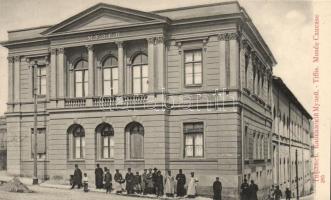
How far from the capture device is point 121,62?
2136 cm

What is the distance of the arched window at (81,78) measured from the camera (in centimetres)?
2245

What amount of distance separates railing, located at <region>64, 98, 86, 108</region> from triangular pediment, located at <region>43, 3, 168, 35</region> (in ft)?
9.60

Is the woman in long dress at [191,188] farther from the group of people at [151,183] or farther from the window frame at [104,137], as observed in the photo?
the window frame at [104,137]

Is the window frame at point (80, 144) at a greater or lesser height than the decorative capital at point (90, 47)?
lesser

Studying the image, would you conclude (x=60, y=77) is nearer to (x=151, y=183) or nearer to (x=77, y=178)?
(x=77, y=178)

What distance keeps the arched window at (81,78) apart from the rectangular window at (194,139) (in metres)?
4.82

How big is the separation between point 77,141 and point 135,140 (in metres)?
2.75

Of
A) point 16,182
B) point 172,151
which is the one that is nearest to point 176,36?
point 172,151

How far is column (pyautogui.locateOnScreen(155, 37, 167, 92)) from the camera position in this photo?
67.5 feet

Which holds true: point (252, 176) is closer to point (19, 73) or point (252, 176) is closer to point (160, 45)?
point (160, 45)

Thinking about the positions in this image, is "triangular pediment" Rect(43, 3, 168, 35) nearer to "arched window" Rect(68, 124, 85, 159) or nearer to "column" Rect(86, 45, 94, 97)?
"column" Rect(86, 45, 94, 97)

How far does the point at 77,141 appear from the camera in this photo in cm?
2247

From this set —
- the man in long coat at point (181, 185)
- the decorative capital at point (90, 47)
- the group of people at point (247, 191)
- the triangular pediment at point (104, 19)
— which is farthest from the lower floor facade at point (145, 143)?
the triangular pediment at point (104, 19)

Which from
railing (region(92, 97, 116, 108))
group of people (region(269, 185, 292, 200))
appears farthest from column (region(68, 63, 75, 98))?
group of people (region(269, 185, 292, 200))
